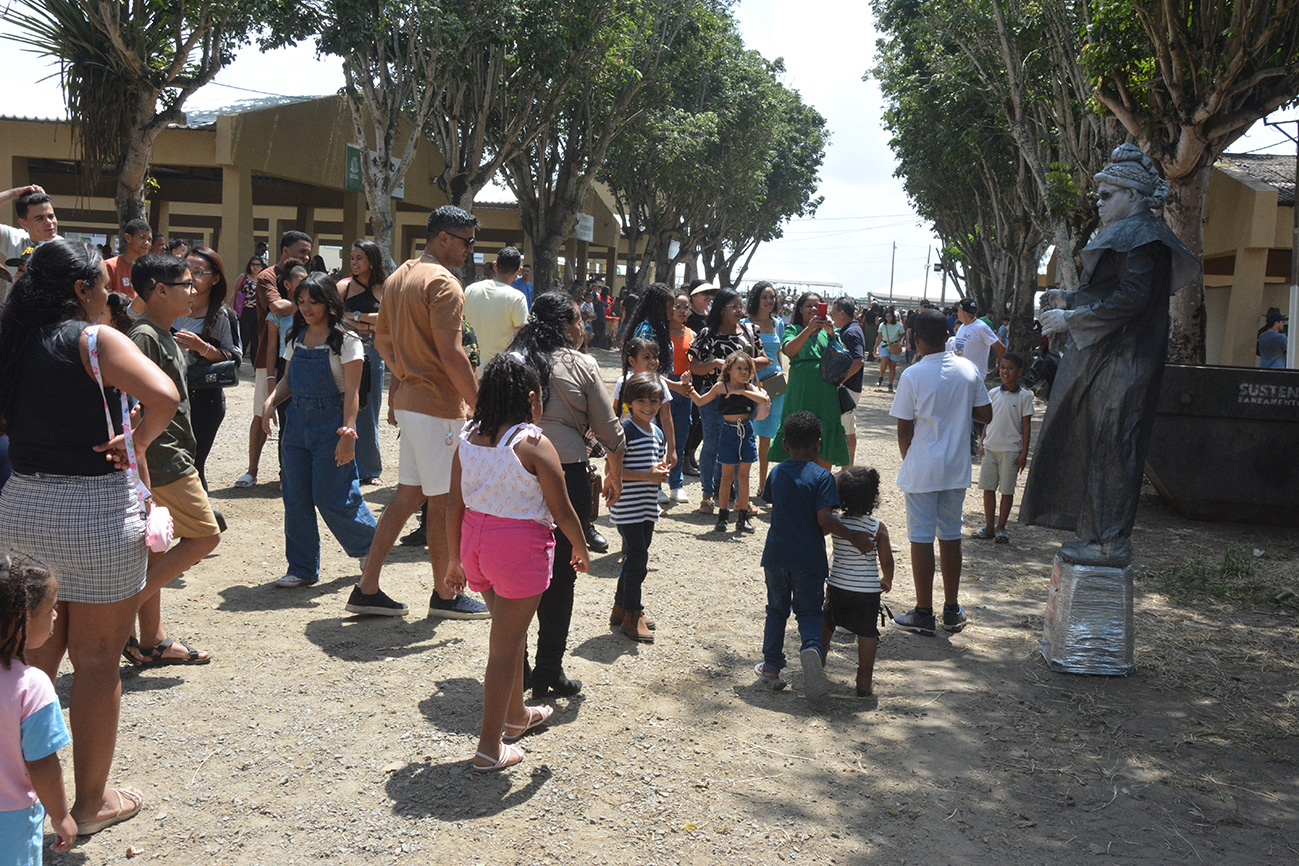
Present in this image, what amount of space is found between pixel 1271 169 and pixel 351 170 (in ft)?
68.8

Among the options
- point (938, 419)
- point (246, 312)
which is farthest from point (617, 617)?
point (246, 312)

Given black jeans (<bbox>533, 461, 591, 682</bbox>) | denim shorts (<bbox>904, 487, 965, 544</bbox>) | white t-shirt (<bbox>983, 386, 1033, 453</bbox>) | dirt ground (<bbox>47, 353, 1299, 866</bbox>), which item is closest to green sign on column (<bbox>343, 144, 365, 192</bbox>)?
dirt ground (<bbox>47, 353, 1299, 866</bbox>)

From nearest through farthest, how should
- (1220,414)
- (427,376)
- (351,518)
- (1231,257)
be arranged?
(427,376), (351,518), (1220,414), (1231,257)

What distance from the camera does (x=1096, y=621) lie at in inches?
202

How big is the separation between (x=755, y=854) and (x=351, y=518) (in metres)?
3.26

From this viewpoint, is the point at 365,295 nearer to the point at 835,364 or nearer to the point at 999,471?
the point at 835,364

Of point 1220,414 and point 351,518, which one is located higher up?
point 1220,414

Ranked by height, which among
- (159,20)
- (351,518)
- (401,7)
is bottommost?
(351,518)

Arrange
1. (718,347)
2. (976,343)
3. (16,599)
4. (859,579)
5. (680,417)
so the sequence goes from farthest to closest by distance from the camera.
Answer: (976,343) < (680,417) < (718,347) < (859,579) < (16,599)

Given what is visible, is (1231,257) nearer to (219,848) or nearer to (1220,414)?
(1220,414)

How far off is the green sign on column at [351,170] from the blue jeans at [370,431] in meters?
16.2

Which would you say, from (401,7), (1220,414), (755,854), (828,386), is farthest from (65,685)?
(401,7)

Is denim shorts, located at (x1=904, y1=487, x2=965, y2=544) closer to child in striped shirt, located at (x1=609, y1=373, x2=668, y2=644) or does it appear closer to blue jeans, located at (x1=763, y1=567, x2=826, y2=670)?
blue jeans, located at (x1=763, y1=567, x2=826, y2=670)

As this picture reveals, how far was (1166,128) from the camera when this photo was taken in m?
10.1
